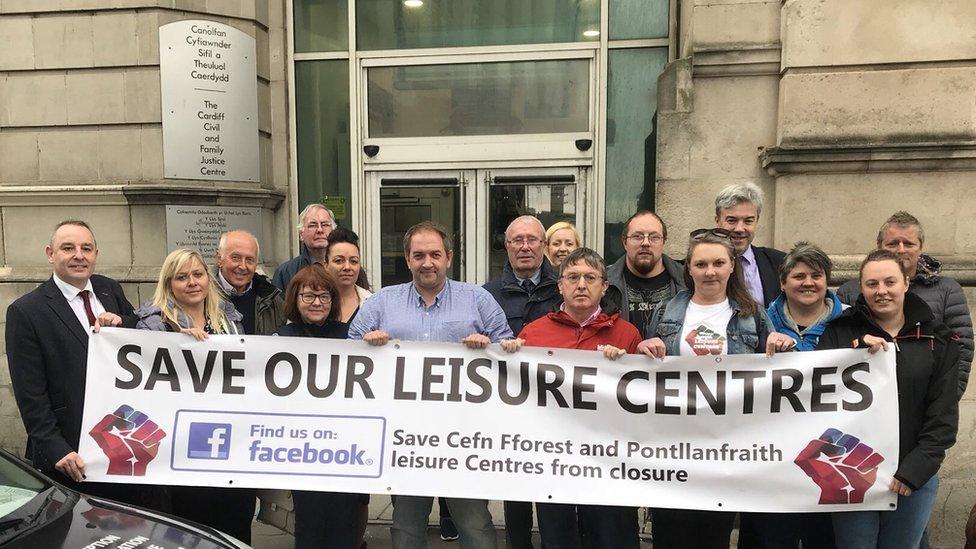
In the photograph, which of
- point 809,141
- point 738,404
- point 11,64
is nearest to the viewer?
point 738,404

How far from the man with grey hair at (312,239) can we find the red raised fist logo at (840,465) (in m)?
3.51

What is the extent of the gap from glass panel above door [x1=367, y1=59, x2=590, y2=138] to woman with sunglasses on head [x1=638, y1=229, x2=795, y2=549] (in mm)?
3980

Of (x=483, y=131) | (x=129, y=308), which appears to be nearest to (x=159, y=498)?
(x=129, y=308)

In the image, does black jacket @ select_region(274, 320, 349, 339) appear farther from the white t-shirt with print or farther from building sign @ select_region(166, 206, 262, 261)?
building sign @ select_region(166, 206, 262, 261)

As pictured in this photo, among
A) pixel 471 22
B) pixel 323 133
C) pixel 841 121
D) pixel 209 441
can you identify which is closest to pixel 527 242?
pixel 209 441

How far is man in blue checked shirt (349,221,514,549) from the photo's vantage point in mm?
3396

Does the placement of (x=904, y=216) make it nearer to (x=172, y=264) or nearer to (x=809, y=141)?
(x=809, y=141)

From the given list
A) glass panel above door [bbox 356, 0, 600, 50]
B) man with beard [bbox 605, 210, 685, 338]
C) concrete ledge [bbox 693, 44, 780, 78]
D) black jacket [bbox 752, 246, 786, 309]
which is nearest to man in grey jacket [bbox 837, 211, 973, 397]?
black jacket [bbox 752, 246, 786, 309]

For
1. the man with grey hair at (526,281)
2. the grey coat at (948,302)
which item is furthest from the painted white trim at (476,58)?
the grey coat at (948,302)

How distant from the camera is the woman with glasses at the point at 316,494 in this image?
343 centimetres

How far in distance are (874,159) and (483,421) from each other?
400cm

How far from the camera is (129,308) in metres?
3.84

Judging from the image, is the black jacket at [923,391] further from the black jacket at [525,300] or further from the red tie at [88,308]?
the red tie at [88,308]

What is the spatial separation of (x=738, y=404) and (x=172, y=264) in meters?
2.93
